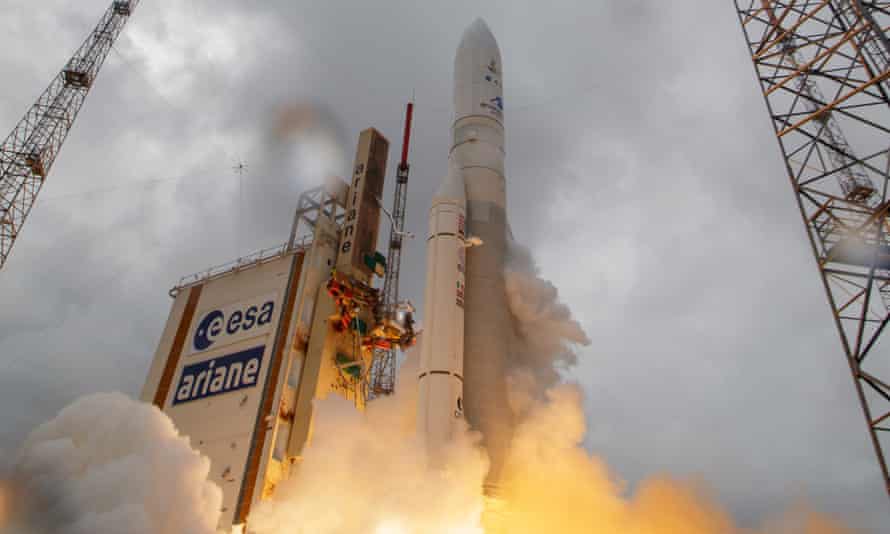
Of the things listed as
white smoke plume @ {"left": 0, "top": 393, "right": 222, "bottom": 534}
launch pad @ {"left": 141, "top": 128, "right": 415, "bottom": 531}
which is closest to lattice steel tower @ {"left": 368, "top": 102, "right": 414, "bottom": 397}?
launch pad @ {"left": 141, "top": 128, "right": 415, "bottom": 531}

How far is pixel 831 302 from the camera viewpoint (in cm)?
1692

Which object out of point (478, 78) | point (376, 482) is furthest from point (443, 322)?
point (478, 78)

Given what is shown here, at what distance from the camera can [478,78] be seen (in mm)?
24656

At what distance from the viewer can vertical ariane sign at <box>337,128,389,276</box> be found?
26.5 m

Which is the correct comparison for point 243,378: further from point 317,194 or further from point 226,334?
point 317,194

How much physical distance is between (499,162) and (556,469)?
10956 mm

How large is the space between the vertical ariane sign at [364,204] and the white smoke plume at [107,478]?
14048 mm

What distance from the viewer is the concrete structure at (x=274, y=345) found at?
76.1ft

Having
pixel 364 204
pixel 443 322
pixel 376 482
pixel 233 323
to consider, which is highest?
pixel 364 204

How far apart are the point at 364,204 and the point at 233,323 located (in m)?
7.49

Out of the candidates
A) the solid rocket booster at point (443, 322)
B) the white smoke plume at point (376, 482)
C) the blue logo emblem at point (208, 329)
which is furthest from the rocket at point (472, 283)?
the blue logo emblem at point (208, 329)

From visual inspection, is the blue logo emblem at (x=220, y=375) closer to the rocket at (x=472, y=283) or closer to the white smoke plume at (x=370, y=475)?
the white smoke plume at (x=370, y=475)

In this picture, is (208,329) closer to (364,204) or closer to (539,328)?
(364,204)

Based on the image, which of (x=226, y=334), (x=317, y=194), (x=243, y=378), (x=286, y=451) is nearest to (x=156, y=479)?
(x=286, y=451)
